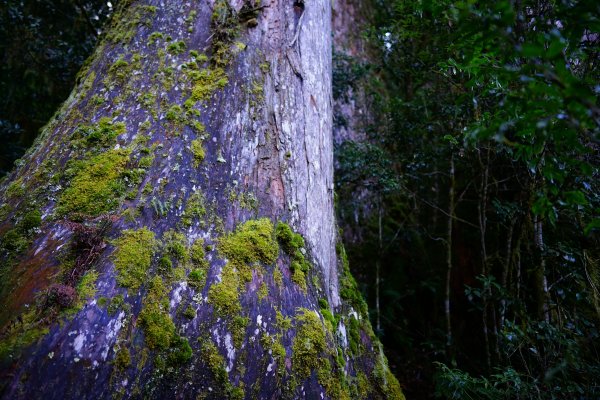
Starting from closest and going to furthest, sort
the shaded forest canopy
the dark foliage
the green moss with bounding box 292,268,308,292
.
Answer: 1. the shaded forest canopy
2. the green moss with bounding box 292,268,308,292
3. the dark foliage

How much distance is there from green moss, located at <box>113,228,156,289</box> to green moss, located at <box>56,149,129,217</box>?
219 millimetres

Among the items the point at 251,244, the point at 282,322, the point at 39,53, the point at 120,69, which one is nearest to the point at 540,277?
the point at 282,322

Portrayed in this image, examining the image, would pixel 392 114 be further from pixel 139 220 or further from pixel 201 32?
pixel 139 220

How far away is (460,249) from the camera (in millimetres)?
4863

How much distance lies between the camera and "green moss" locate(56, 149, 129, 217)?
172cm

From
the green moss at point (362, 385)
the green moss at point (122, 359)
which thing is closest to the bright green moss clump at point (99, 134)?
the green moss at point (122, 359)

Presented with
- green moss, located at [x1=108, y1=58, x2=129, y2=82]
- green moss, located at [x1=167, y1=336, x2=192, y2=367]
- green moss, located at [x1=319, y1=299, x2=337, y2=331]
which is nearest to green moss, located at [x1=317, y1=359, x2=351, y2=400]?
green moss, located at [x1=319, y1=299, x2=337, y2=331]

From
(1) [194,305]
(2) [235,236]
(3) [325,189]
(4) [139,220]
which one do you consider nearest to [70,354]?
(1) [194,305]

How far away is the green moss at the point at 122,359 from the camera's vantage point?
1343mm

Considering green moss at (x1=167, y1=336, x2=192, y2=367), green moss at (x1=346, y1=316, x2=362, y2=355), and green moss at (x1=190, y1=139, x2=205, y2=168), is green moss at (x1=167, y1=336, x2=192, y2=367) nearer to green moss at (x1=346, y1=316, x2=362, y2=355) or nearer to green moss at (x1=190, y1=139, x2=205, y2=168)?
green moss at (x1=190, y1=139, x2=205, y2=168)

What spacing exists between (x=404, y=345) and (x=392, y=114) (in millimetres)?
3195

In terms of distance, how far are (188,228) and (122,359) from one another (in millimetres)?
634

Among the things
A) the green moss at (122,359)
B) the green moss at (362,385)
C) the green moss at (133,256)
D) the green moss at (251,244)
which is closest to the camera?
the green moss at (122,359)

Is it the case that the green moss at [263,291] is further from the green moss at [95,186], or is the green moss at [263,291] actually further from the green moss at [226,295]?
the green moss at [95,186]
